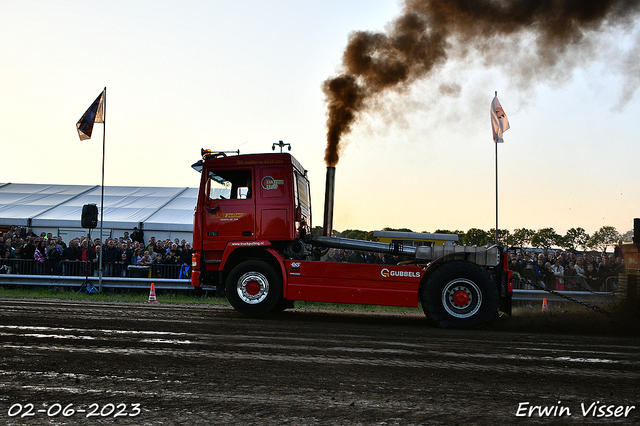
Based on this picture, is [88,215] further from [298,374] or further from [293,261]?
[298,374]

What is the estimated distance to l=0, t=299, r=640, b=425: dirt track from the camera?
3.59 m

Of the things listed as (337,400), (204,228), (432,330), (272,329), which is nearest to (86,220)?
(204,228)

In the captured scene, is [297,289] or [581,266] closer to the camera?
[297,289]

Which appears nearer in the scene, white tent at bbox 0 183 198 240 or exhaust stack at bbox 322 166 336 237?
exhaust stack at bbox 322 166 336 237

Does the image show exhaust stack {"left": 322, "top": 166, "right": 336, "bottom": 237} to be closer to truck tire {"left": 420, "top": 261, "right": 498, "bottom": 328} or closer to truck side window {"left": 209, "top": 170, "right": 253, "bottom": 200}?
truck side window {"left": 209, "top": 170, "right": 253, "bottom": 200}

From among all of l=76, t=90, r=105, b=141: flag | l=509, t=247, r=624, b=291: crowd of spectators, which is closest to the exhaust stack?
l=509, t=247, r=624, b=291: crowd of spectators

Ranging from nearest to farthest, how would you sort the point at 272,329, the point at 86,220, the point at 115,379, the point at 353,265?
1. the point at 115,379
2. the point at 272,329
3. the point at 353,265
4. the point at 86,220

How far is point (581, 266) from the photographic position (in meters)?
15.2

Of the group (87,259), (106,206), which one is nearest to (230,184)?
(87,259)

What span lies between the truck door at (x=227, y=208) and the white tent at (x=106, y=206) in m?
11.6

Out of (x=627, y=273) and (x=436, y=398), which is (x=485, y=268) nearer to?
(x=627, y=273)

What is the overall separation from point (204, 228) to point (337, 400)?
6556 millimetres

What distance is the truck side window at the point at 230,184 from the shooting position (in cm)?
988

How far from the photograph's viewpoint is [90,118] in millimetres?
18703
